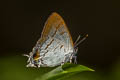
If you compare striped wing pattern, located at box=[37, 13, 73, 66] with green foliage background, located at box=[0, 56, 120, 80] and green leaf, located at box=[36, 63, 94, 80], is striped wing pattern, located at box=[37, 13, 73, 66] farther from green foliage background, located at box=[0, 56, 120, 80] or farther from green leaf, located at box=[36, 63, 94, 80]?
green foliage background, located at box=[0, 56, 120, 80]

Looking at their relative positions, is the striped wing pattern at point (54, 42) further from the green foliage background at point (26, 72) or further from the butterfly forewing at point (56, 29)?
the green foliage background at point (26, 72)

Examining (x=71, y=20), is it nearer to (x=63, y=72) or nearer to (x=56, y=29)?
(x=56, y=29)

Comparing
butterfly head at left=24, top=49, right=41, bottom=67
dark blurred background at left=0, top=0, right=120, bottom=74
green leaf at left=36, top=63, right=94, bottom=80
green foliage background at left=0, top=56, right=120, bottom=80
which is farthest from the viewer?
dark blurred background at left=0, top=0, right=120, bottom=74

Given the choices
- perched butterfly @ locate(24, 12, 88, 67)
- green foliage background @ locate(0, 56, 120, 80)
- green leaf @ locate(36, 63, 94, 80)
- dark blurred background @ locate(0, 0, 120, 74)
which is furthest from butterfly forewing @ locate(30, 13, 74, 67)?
dark blurred background @ locate(0, 0, 120, 74)

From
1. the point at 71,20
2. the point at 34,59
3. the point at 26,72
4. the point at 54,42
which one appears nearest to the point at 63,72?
the point at 34,59
